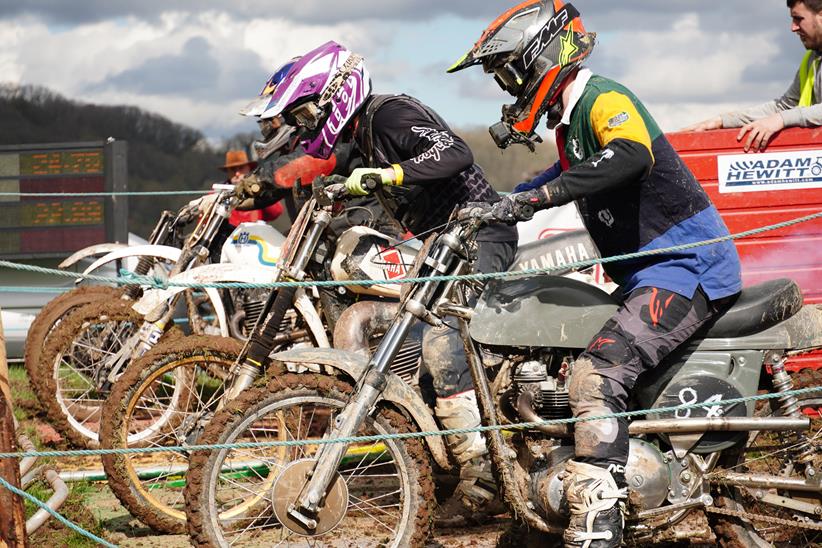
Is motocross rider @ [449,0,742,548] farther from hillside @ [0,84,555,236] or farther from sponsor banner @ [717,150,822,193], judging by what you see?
hillside @ [0,84,555,236]

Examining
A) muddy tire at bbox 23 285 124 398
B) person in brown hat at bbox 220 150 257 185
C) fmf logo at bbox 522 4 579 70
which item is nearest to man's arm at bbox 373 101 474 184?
Answer: fmf logo at bbox 522 4 579 70

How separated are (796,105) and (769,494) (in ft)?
9.15

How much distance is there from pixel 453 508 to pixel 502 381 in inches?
50.2

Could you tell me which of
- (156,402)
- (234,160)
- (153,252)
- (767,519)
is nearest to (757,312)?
(767,519)

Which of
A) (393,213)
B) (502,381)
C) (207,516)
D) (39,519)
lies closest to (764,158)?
(393,213)

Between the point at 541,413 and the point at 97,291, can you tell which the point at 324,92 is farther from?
the point at 97,291

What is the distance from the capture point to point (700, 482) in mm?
4492

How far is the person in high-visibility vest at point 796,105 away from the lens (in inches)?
240

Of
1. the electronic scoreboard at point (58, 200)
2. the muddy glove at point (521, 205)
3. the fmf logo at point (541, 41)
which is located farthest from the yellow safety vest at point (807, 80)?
the electronic scoreboard at point (58, 200)

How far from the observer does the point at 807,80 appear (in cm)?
640

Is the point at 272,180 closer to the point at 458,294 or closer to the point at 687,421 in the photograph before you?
the point at 458,294

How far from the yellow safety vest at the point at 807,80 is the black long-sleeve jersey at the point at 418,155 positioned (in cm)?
197

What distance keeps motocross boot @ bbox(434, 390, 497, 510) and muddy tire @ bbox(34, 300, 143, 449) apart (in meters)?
2.85

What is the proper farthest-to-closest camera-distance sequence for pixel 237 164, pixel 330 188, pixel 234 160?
pixel 234 160
pixel 237 164
pixel 330 188
